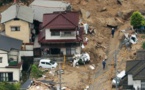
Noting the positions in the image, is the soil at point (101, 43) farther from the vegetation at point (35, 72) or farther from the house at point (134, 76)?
the house at point (134, 76)

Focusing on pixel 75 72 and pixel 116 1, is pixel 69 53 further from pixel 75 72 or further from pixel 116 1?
pixel 116 1

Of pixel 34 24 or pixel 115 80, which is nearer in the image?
pixel 115 80

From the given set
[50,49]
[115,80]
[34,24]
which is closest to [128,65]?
[115,80]

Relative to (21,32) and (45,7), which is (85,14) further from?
(21,32)

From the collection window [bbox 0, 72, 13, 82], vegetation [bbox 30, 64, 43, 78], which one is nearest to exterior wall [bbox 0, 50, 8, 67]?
window [bbox 0, 72, 13, 82]

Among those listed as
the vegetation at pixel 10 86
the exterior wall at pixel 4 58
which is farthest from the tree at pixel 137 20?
the vegetation at pixel 10 86

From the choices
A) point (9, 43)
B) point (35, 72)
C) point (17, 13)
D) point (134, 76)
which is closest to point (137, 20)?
point (17, 13)

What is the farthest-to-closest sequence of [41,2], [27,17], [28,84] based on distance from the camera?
[41,2]
[27,17]
[28,84]
